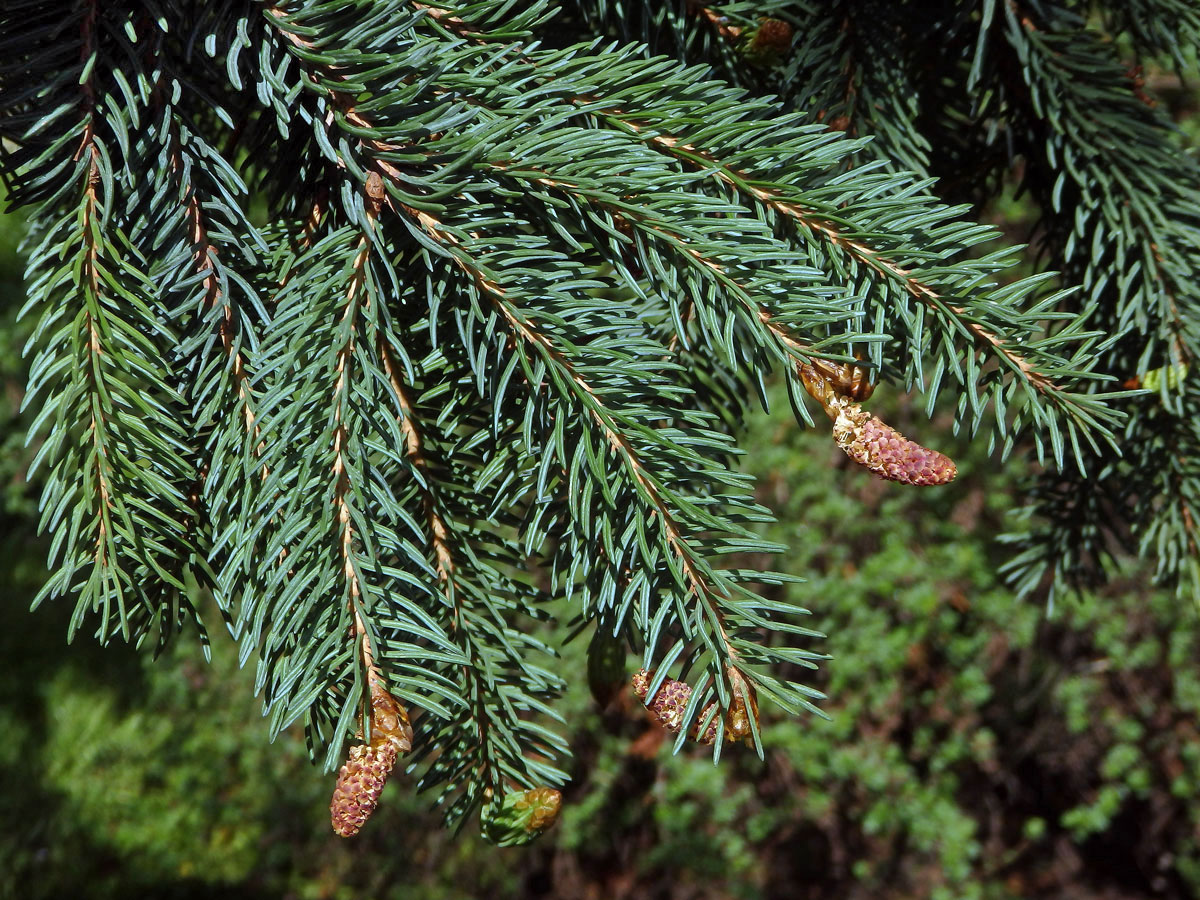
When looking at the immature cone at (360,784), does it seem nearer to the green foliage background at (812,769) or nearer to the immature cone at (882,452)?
the immature cone at (882,452)

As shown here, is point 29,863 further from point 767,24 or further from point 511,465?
point 767,24

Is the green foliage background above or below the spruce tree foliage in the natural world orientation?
below

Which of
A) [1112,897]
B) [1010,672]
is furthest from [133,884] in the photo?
[1112,897]

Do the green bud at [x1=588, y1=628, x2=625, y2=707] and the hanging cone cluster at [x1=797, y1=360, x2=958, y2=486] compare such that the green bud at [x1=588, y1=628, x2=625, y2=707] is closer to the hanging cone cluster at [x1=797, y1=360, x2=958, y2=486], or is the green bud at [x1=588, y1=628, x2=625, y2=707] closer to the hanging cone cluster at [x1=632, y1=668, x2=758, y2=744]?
the hanging cone cluster at [x1=632, y1=668, x2=758, y2=744]

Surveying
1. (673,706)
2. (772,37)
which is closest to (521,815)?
(673,706)

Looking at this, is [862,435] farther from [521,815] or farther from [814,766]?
[814,766]

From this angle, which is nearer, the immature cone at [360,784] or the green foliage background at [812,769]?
the immature cone at [360,784]

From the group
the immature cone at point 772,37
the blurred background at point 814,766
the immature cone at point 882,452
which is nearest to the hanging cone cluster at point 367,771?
the immature cone at point 882,452

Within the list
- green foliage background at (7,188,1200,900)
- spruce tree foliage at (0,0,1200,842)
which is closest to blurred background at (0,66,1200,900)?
green foliage background at (7,188,1200,900)
